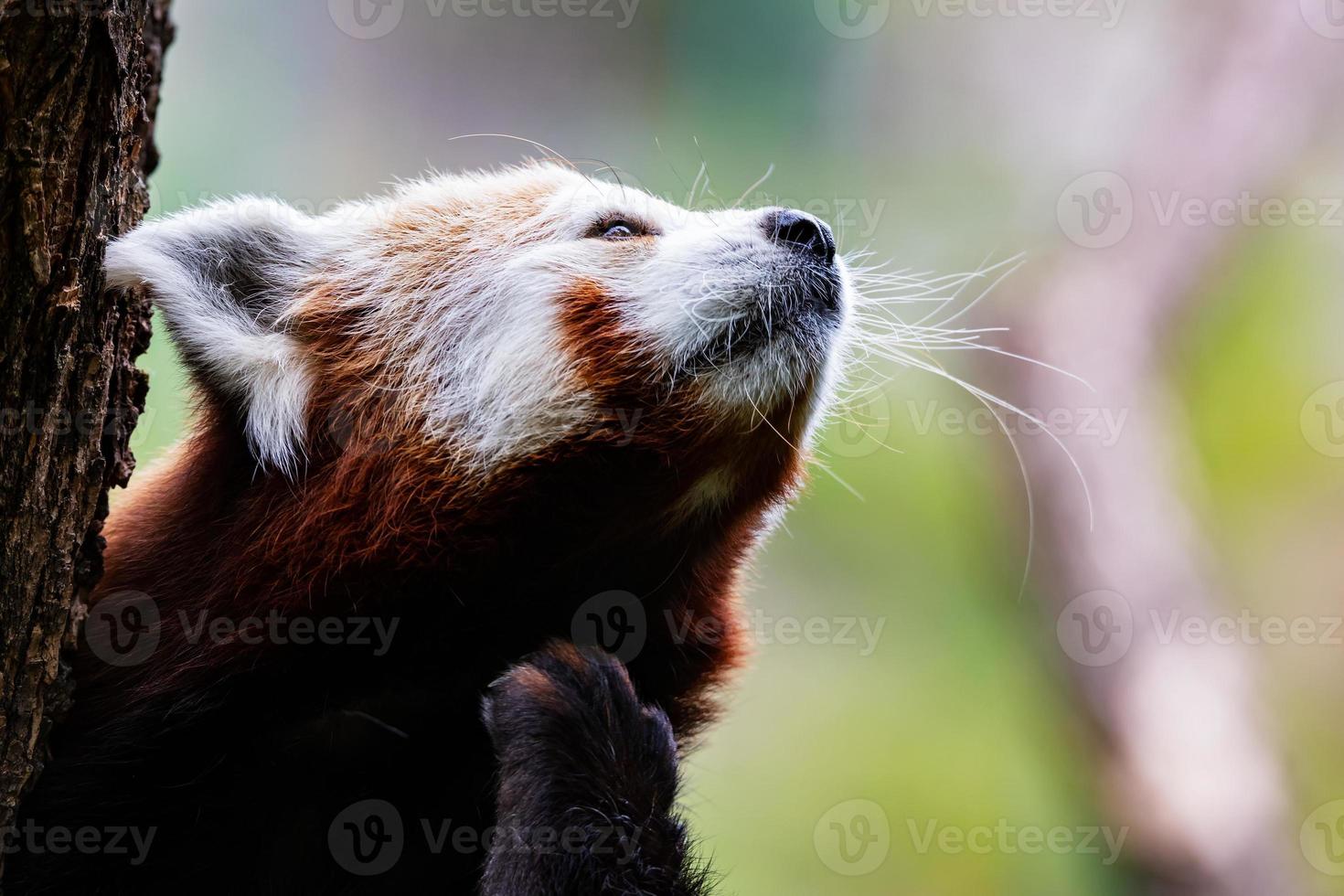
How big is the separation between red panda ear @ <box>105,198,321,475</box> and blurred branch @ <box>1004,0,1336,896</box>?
3738mm

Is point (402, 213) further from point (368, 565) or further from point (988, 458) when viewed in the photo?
point (988, 458)

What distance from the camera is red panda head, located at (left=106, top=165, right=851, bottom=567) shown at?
6.81 feet

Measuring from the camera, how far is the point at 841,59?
22.2 ft

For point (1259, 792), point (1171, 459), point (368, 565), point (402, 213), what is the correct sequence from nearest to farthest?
point (368, 565), point (402, 213), point (1259, 792), point (1171, 459)

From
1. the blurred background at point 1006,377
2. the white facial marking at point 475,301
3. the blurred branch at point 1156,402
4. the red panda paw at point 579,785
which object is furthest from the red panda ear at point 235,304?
the blurred branch at point 1156,402

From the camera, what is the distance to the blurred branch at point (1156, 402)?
14.6ft

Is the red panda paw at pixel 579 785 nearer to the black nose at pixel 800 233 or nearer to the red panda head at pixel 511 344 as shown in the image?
the red panda head at pixel 511 344

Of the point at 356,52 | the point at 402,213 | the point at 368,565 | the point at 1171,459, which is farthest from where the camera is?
the point at 356,52

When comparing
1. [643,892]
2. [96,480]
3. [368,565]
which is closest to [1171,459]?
[643,892]

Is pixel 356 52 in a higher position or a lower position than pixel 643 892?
higher

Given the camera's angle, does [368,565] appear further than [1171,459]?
No

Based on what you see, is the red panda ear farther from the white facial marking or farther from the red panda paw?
the red panda paw

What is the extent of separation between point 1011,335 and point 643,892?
3882 mm

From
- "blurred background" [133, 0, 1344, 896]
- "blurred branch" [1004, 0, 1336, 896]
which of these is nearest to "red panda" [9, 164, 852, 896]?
"blurred background" [133, 0, 1344, 896]
